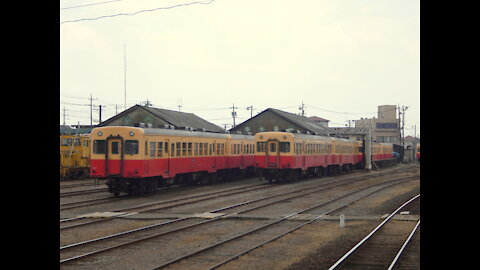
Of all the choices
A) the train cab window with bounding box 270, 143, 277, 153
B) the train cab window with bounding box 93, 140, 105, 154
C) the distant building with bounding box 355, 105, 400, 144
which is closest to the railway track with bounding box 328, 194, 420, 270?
the train cab window with bounding box 93, 140, 105, 154

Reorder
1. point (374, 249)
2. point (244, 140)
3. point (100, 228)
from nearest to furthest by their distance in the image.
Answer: point (374, 249)
point (100, 228)
point (244, 140)

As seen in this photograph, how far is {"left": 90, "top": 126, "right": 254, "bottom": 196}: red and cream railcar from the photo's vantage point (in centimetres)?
1980

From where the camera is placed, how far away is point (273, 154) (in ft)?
91.4

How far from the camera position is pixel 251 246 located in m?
10.4

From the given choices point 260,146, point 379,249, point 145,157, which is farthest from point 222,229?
point 260,146

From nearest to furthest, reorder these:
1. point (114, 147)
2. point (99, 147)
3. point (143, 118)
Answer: point (114, 147), point (99, 147), point (143, 118)

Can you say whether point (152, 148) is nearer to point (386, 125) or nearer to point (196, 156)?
point (196, 156)

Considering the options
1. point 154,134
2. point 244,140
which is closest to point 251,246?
point 154,134

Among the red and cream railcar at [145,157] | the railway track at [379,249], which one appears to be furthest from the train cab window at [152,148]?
the railway track at [379,249]

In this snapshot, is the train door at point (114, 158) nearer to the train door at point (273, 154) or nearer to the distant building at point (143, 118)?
the train door at point (273, 154)

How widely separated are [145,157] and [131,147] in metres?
0.71
